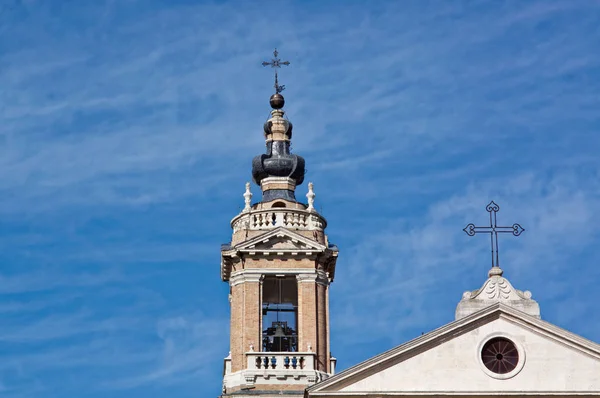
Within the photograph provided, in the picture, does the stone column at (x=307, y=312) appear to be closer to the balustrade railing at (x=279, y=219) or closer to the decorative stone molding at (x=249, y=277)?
the decorative stone molding at (x=249, y=277)

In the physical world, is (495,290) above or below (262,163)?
below

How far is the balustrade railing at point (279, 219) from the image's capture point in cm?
6962

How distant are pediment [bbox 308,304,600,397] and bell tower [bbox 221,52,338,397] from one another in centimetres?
553

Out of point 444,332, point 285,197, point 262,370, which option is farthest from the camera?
point 285,197

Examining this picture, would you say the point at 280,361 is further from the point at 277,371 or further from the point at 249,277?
the point at 249,277

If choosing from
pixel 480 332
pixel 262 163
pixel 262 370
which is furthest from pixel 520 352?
pixel 262 163

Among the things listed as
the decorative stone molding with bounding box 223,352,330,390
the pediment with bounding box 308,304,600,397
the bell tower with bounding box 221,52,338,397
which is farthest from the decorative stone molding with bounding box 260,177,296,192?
the pediment with bounding box 308,304,600,397

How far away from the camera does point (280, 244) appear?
68625mm

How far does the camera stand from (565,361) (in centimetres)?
6138

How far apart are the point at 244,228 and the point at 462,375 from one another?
11771 mm

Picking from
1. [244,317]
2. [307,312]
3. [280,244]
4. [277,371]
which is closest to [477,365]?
[277,371]

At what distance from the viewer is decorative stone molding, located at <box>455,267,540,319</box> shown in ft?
203

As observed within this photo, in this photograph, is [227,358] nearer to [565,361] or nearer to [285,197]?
[285,197]

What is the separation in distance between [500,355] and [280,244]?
34.0ft
